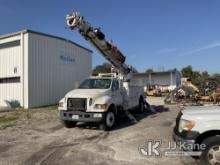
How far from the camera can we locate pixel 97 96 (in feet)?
32.0

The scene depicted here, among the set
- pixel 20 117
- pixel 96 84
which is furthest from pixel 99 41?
pixel 20 117

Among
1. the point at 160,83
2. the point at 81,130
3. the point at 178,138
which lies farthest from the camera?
the point at 160,83

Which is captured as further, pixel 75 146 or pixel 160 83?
pixel 160 83

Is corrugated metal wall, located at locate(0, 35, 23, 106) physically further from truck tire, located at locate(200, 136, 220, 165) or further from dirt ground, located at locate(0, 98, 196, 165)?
truck tire, located at locate(200, 136, 220, 165)

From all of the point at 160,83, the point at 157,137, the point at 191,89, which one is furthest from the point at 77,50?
the point at 160,83

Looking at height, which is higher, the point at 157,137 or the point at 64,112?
the point at 64,112

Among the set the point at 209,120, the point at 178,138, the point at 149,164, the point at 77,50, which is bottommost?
the point at 149,164

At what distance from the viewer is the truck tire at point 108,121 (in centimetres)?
968

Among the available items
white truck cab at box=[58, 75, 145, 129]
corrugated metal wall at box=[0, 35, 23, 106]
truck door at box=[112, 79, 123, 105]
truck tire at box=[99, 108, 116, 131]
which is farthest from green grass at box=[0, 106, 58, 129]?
truck tire at box=[99, 108, 116, 131]

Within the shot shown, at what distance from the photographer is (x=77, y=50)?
2319cm

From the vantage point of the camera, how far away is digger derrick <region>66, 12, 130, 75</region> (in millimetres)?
9805

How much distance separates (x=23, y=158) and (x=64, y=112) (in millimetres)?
3750

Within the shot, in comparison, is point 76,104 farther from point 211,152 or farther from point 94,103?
point 211,152

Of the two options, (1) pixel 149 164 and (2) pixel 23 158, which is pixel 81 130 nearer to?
(2) pixel 23 158
